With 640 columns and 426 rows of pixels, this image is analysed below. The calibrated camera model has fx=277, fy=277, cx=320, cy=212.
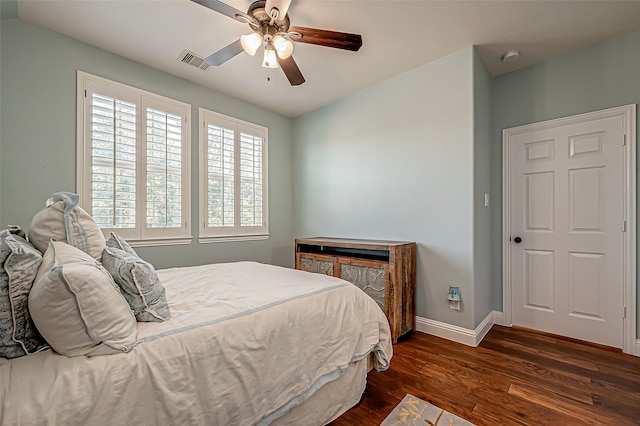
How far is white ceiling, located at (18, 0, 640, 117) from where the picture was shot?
2074mm

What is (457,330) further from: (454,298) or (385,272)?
(385,272)

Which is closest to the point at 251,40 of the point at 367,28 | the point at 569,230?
the point at 367,28

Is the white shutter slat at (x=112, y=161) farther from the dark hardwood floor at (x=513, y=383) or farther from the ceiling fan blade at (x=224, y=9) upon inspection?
the dark hardwood floor at (x=513, y=383)

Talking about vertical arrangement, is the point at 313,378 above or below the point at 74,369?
below

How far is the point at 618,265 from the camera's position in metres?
2.46

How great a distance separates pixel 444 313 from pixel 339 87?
2.79 metres

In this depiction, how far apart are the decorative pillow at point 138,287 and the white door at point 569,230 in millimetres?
3359

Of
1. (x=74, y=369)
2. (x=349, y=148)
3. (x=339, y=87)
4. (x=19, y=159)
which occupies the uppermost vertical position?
(x=339, y=87)

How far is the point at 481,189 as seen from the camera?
9.10 ft

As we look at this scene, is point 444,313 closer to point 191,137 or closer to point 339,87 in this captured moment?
point 339,87

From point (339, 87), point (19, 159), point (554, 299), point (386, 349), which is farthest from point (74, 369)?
point (554, 299)

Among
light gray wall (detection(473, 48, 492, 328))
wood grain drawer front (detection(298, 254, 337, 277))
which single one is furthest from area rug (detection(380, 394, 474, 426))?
wood grain drawer front (detection(298, 254, 337, 277))

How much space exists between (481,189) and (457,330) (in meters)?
1.39

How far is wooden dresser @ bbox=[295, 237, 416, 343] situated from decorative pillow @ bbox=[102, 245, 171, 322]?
1.92 m
